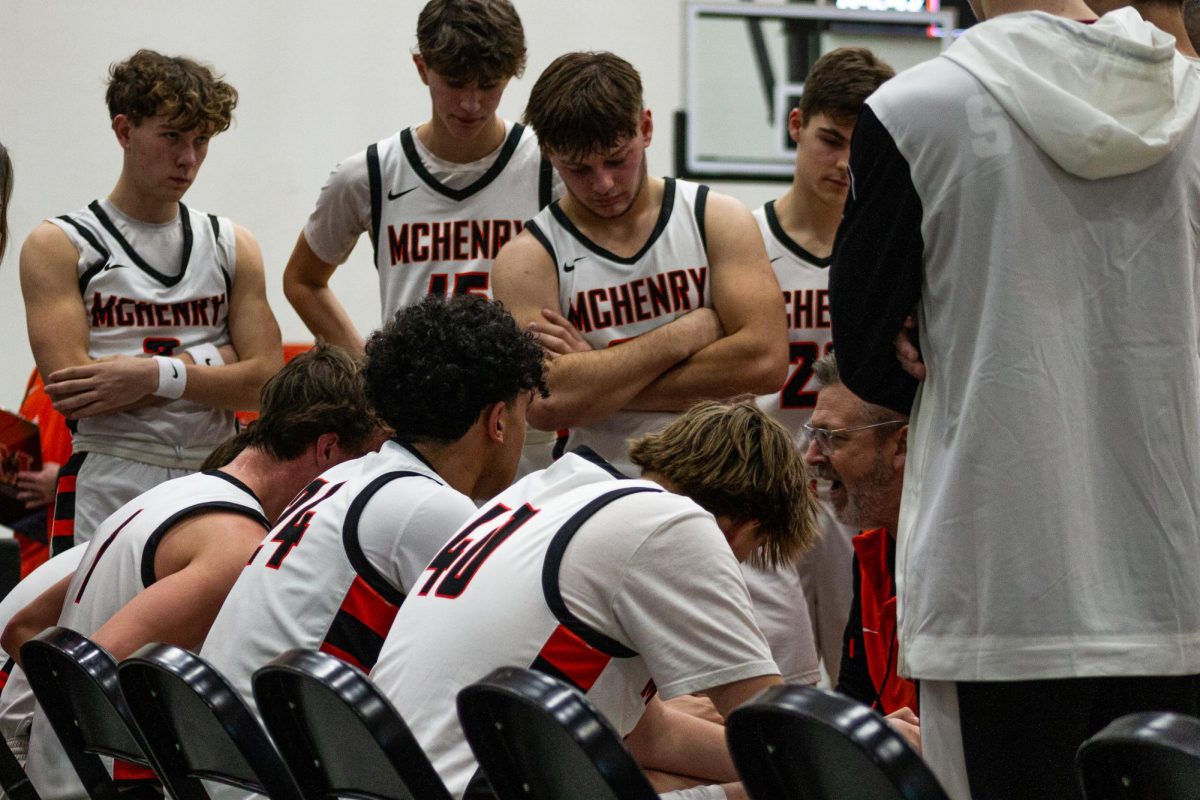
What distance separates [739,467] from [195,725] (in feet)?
3.52

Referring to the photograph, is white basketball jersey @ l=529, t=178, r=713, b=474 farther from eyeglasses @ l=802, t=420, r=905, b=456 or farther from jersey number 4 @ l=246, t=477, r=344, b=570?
jersey number 4 @ l=246, t=477, r=344, b=570

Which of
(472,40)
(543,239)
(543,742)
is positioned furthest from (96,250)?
(543,742)

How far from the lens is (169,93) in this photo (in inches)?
172

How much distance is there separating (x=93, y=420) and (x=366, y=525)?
2174mm

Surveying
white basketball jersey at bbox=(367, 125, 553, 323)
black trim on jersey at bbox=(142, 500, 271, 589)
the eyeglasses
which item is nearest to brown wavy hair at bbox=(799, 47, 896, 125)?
white basketball jersey at bbox=(367, 125, 553, 323)

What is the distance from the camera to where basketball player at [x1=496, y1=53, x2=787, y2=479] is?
144 inches

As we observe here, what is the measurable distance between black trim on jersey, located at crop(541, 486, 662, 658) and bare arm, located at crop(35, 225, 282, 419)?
237 centimetres

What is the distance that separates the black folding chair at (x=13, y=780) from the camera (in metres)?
2.54

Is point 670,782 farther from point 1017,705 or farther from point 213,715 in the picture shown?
point 213,715

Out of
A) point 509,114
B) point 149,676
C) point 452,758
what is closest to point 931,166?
point 452,758

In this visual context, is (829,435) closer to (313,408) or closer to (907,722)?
(907,722)

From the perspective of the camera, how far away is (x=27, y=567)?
5.74m

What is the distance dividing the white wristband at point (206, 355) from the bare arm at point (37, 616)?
1283 millimetres

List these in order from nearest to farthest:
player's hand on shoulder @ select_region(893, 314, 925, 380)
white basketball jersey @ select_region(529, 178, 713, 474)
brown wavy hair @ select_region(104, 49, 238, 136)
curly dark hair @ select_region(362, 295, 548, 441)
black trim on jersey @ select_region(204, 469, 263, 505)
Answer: player's hand on shoulder @ select_region(893, 314, 925, 380)
curly dark hair @ select_region(362, 295, 548, 441)
black trim on jersey @ select_region(204, 469, 263, 505)
white basketball jersey @ select_region(529, 178, 713, 474)
brown wavy hair @ select_region(104, 49, 238, 136)
